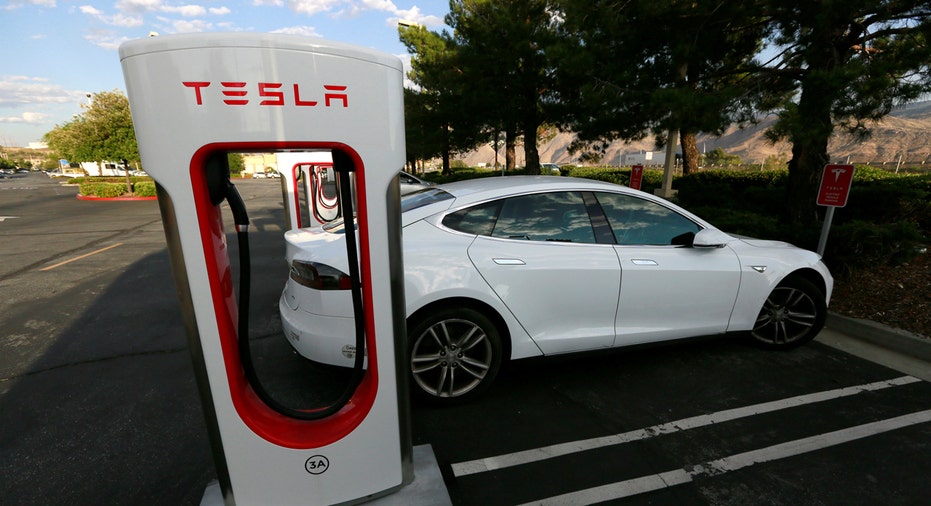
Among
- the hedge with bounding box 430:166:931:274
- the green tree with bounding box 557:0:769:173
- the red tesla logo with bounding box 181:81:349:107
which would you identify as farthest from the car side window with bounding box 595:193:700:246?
the hedge with bounding box 430:166:931:274

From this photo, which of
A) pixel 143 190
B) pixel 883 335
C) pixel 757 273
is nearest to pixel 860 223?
pixel 883 335

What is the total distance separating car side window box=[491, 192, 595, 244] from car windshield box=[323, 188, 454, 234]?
17.5 inches

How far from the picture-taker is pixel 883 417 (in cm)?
290

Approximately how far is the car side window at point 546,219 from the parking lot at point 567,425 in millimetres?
876

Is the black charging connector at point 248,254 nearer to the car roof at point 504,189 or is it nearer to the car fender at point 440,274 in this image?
the car fender at point 440,274

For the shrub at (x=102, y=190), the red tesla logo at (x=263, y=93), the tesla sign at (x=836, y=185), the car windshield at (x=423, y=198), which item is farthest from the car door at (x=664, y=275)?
the shrub at (x=102, y=190)

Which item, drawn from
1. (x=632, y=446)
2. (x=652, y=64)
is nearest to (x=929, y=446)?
(x=632, y=446)

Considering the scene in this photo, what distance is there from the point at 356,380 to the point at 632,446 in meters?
1.77

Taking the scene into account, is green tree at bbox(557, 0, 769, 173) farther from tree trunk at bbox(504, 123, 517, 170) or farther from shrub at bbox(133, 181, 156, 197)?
A: shrub at bbox(133, 181, 156, 197)

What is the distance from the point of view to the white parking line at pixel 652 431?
245cm

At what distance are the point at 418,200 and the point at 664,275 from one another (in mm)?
1874

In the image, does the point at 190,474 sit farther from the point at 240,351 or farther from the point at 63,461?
the point at 240,351

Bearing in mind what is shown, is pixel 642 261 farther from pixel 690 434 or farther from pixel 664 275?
pixel 690 434

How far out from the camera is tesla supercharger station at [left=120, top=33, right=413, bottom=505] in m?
1.33
